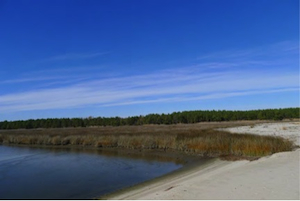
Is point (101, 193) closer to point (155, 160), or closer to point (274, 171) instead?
point (274, 171)

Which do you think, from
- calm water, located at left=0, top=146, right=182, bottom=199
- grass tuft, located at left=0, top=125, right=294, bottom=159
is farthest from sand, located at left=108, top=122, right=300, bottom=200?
grass tuft, located at left=0, top=125, right=294, bottom=159

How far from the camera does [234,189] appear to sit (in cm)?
899

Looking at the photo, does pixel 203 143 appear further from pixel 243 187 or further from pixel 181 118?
pixel 181 118

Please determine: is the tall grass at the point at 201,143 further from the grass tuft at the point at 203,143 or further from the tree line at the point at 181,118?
the tree line at the point at 181,118

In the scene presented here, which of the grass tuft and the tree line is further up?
the tree line

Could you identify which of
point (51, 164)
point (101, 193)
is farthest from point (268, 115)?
point (101, 193)

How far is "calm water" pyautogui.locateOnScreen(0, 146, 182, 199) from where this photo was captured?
41.4 ft

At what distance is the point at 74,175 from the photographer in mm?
16234

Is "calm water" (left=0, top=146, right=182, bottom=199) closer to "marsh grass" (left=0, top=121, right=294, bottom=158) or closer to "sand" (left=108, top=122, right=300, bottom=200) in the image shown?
"sand" (left=108, top=122, right=300, bottom=200)

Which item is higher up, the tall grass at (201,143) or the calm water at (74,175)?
the tall grass at (201,143)

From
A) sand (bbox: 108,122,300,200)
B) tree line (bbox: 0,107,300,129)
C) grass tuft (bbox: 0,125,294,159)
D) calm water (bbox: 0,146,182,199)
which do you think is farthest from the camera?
tree line (bbox: 0,107,300,129)

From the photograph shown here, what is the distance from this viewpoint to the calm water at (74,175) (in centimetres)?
1262

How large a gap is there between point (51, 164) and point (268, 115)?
7301 centimetres

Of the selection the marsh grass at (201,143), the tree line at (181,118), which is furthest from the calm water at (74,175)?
the tree line at (181,118)
